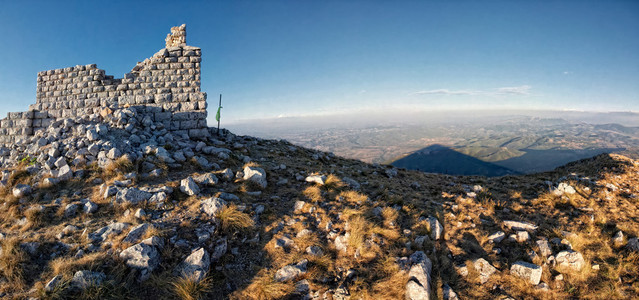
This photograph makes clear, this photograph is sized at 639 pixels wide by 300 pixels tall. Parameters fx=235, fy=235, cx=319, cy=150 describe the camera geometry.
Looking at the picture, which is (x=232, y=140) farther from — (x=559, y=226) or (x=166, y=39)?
(x=559, y=226)

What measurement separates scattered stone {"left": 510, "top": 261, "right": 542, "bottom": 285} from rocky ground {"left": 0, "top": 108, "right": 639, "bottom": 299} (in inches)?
0.7

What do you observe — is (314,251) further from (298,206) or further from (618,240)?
(618,240)

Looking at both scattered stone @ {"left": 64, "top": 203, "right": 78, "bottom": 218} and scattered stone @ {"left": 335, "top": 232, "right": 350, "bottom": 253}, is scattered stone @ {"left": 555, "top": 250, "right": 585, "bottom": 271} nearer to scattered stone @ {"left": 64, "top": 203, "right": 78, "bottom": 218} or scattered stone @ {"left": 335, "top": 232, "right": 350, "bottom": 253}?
scattered stone @ {"left": 335, "top": 232, "right": 350, "bottom": 253}

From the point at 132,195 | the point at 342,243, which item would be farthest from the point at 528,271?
the point at 132,195

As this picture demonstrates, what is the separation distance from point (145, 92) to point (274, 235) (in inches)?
439

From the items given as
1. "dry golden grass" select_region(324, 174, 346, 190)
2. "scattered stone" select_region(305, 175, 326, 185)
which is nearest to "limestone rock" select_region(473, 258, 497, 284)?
"dry golden grass" select_region(324, 174, 346, 190)

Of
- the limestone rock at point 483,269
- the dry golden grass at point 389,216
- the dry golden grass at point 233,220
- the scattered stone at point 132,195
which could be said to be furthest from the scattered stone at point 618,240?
the scattered stone at point 132,195

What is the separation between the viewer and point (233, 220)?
Answer: 200 inches

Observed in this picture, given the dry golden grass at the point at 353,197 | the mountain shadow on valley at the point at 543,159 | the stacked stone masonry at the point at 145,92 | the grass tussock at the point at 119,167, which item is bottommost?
the mountain shadow on valley at the point at 543,159

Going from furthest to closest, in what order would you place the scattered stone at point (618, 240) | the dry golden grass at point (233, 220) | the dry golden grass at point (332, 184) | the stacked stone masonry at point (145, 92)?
the stacked stone masonry at point (145, 92) → the dry golden grass at point (332, 184) → the scattered stone at point (618, 240) → the dry golden grass at point (233, 220)

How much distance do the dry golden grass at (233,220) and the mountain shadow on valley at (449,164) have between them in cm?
11684

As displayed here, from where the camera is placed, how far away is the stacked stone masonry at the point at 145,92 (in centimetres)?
1148

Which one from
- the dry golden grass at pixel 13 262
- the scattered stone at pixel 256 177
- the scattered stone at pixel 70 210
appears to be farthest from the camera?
the scattered stone at pixel 256 177

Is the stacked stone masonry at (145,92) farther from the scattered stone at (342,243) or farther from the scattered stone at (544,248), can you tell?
the scattered stone at (544,248)
